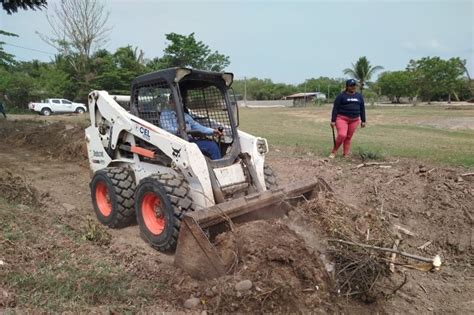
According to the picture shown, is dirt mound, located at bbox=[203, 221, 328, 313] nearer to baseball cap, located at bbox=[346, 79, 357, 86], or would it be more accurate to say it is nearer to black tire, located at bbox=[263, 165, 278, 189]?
black tire, located at bbox=[263, 165, 278, 189]

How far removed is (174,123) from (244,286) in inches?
90.9

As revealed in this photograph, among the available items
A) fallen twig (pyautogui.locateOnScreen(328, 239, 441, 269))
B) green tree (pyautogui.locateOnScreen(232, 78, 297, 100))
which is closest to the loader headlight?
fallen twig (pyautogui.locateOnScreen(328, 239, 441, 269))

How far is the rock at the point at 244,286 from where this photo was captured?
334 centimetres

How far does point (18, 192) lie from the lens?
20.2ft

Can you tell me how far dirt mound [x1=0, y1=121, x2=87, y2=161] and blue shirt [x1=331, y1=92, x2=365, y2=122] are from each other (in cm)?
588

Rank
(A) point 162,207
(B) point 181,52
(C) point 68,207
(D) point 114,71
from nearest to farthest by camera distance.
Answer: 1. (A) point 162,207
2. (C) point 68,207
3. (D) point 114,71
4. (B) point 181,52

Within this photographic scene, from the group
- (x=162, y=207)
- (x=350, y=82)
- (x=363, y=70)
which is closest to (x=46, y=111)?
(x=350, y=82)

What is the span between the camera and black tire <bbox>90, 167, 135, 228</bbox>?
5141mm

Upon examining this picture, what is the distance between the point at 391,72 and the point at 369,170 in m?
85.9

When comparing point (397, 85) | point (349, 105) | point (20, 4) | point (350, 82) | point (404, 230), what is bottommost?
point (404, 230)

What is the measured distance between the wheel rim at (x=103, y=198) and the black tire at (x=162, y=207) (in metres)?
0.92

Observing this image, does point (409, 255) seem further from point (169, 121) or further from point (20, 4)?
point (20, 4)

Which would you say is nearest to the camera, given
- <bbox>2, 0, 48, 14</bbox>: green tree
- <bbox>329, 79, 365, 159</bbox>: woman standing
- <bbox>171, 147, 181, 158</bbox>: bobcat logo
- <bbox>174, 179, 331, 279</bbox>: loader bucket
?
<bbox>174, 179, 331, 279</bbox>: loader bucket

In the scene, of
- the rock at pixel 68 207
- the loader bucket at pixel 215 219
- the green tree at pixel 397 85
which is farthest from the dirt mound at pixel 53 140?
the green tree at pixel 397 85
